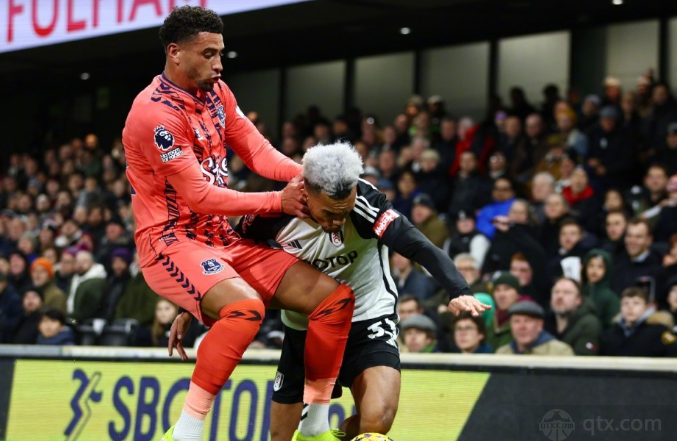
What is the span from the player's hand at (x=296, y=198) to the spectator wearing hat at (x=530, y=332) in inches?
137

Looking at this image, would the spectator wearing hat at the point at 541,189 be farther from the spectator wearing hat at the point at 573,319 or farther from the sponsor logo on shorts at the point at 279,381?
the sponsor logo on shorts at the point at 279,381

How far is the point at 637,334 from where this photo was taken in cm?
768

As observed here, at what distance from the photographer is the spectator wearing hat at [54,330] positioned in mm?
10258

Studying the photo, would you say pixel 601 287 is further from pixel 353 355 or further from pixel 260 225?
pixel 260 225

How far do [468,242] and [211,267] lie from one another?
5.35 m

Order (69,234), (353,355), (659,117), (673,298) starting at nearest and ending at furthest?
(353,355) → (673,298) → (659,117) → (69,234)

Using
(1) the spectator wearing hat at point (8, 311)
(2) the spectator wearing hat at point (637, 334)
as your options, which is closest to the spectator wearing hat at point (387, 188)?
(2) the spectator wearing hat at point (637, 334)

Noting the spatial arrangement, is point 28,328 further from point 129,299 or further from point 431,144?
point 431,144

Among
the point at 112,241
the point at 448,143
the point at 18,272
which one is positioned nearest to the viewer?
the point at 448,143

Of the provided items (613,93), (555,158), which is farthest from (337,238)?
(613,93)

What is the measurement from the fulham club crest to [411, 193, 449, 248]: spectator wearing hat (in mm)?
4784

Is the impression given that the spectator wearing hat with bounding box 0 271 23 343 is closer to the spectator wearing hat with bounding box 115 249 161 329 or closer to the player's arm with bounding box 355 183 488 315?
the spectator wearing hat with bounding box 115 249 161 329

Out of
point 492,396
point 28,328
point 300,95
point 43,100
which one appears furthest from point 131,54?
point 492,396

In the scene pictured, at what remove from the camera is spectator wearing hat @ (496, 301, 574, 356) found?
25.6ft
